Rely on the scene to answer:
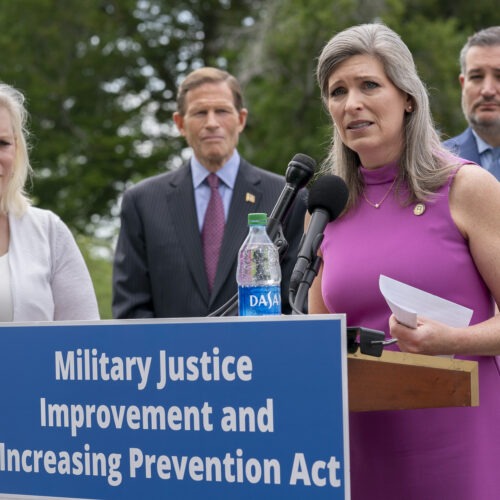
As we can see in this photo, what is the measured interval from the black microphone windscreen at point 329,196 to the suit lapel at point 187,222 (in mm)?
2091

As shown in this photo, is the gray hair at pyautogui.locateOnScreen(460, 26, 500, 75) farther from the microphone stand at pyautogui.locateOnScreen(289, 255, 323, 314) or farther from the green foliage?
the green foliage

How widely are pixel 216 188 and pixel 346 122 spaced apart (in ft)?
7.29

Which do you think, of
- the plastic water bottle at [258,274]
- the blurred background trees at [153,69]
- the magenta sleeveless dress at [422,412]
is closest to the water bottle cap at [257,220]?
the plastic water bottle at [258,274]

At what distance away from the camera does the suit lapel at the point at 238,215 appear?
4.83 meters

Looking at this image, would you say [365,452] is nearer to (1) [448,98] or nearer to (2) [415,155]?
(2) [415,155]

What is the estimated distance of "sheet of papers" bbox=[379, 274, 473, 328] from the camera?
97.3 inches

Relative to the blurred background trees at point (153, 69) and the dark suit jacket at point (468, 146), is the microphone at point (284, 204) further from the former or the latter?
the blurred background trees at point (153, 69)

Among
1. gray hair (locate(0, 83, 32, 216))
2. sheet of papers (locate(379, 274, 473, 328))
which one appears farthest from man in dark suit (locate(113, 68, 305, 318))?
sheet of papers (locate(379, 274, 473, 328))

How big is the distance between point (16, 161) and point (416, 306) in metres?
2.02

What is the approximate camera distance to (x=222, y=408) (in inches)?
95.1

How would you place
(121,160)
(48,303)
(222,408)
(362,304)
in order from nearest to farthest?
(222,408) → (362,304) → (48,303) → (121,160)

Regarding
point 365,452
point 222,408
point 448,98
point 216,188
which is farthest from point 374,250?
point 448,98

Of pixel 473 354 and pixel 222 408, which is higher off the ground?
pixel 473 354

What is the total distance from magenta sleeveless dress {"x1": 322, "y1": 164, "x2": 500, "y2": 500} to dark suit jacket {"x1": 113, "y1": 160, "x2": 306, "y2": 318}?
68.5 inches
